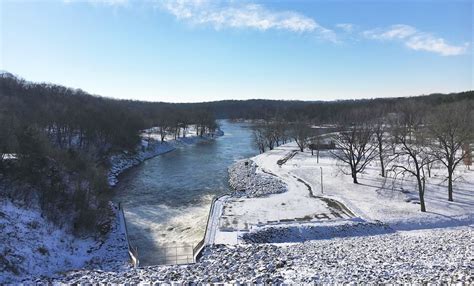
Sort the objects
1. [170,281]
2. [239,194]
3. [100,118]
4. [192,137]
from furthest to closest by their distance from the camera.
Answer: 1. [192,137]
2. [100,118]
3. [239,194]
4. [170,281]

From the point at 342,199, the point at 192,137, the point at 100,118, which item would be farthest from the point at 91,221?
the point at 192,137

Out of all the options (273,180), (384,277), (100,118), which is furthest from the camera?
(100,118)

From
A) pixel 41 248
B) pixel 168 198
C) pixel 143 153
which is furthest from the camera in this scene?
pixel 143 153

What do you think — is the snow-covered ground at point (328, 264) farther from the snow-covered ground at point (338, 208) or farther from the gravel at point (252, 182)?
the gravel at point (252, 182)

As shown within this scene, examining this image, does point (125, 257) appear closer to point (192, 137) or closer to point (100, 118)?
point (100, 118)

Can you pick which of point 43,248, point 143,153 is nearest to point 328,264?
point 43,248

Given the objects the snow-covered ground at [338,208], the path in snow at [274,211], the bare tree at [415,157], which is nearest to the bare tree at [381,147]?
the bare tree at [415,157]

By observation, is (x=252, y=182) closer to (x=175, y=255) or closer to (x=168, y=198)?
(x=168, y=198)
